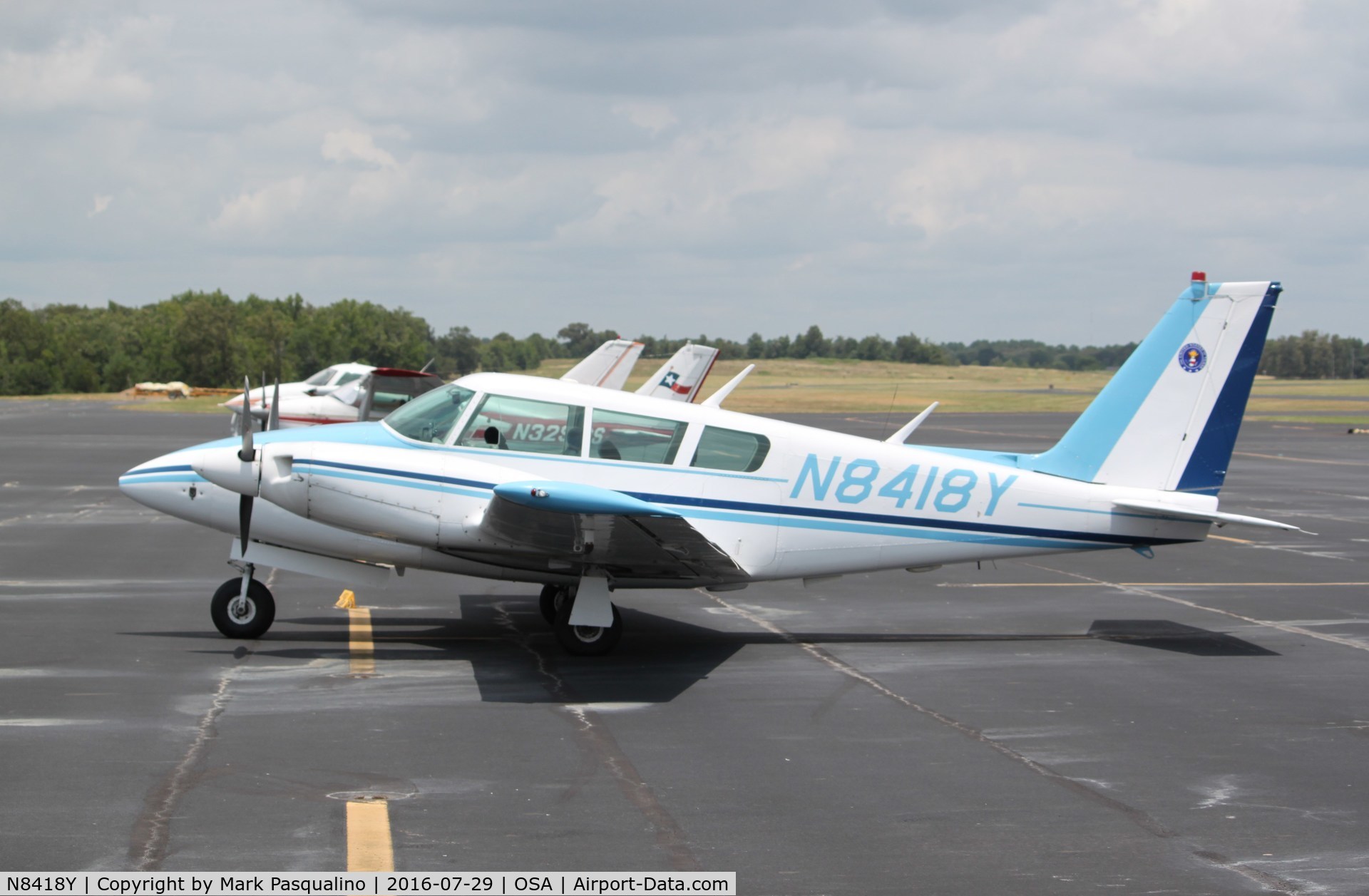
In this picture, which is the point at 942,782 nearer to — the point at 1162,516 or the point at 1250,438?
the point at 1162,516

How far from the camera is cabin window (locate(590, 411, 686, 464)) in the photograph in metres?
10.8

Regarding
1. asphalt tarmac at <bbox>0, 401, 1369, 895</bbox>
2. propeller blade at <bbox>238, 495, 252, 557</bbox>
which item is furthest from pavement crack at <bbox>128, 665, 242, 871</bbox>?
propeller blade at <bbox>238, 495, 252, 557</bbox>

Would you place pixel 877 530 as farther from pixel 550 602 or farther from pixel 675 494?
pixel 550 602

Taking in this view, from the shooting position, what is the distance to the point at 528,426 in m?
10.7

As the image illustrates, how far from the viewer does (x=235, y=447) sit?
34.0 feet

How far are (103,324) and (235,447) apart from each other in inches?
5214

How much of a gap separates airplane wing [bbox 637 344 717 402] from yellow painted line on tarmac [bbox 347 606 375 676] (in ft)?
48.3

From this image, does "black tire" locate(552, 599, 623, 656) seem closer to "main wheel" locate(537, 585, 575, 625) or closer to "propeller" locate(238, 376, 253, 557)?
"main wheel" locate(537, 585, 575, 625)

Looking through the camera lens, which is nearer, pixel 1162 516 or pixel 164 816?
pixel 164 816

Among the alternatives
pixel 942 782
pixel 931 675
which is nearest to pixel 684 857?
pixel 942 782

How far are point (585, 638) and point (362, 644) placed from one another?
2091 millimetres

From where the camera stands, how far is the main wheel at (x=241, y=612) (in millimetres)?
11062
